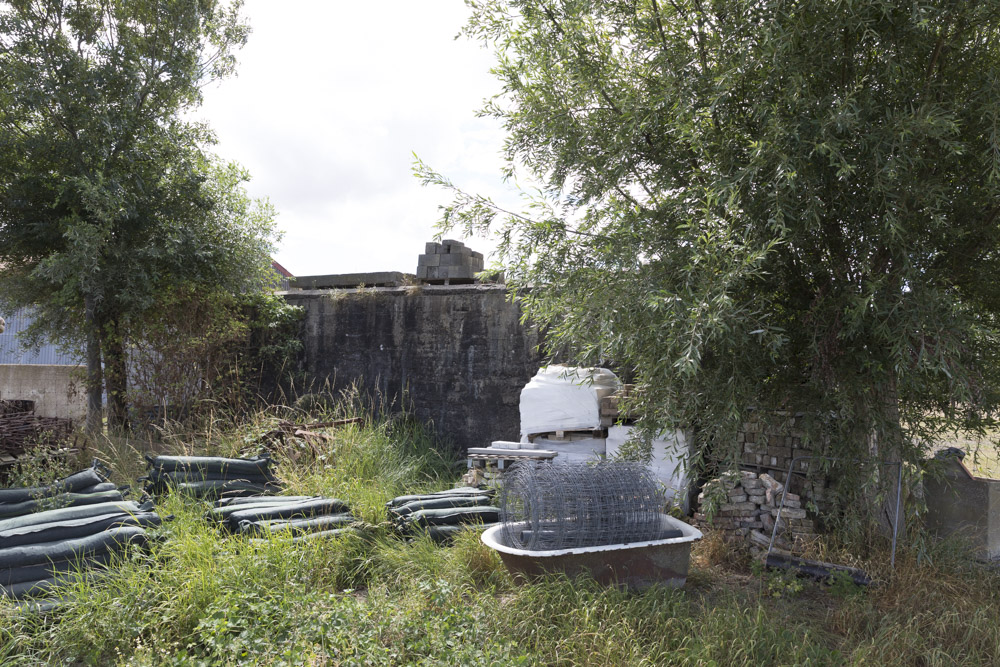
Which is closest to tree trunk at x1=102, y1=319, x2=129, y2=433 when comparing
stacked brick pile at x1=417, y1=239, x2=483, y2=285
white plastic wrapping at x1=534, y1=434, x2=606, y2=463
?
stacked brick pile at x1=417, y1=239, x2=483, y2=285

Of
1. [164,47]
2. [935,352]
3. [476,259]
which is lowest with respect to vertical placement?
[935,352]

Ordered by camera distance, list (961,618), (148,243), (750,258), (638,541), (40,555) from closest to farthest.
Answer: (750,258) → (961,618) → (40,555) → (638,541) → (148,243)

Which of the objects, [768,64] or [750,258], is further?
[768,64]

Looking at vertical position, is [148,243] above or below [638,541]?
above

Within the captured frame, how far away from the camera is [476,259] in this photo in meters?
9.06

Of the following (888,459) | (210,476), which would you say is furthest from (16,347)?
(888,459)

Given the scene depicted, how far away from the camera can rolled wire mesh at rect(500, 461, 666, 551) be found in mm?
4145

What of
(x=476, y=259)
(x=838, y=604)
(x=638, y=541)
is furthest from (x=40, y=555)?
(x=476, y=259)

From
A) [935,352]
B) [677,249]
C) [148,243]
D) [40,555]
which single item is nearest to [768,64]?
[677,249]

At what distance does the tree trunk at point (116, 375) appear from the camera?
8.88 metres

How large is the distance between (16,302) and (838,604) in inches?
385

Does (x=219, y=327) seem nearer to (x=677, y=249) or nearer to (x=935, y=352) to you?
(x=677, y=249)

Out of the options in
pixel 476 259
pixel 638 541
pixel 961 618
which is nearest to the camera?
pixel 961 618

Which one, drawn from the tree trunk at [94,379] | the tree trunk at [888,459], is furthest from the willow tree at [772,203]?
the tree trunk at [94,379]
